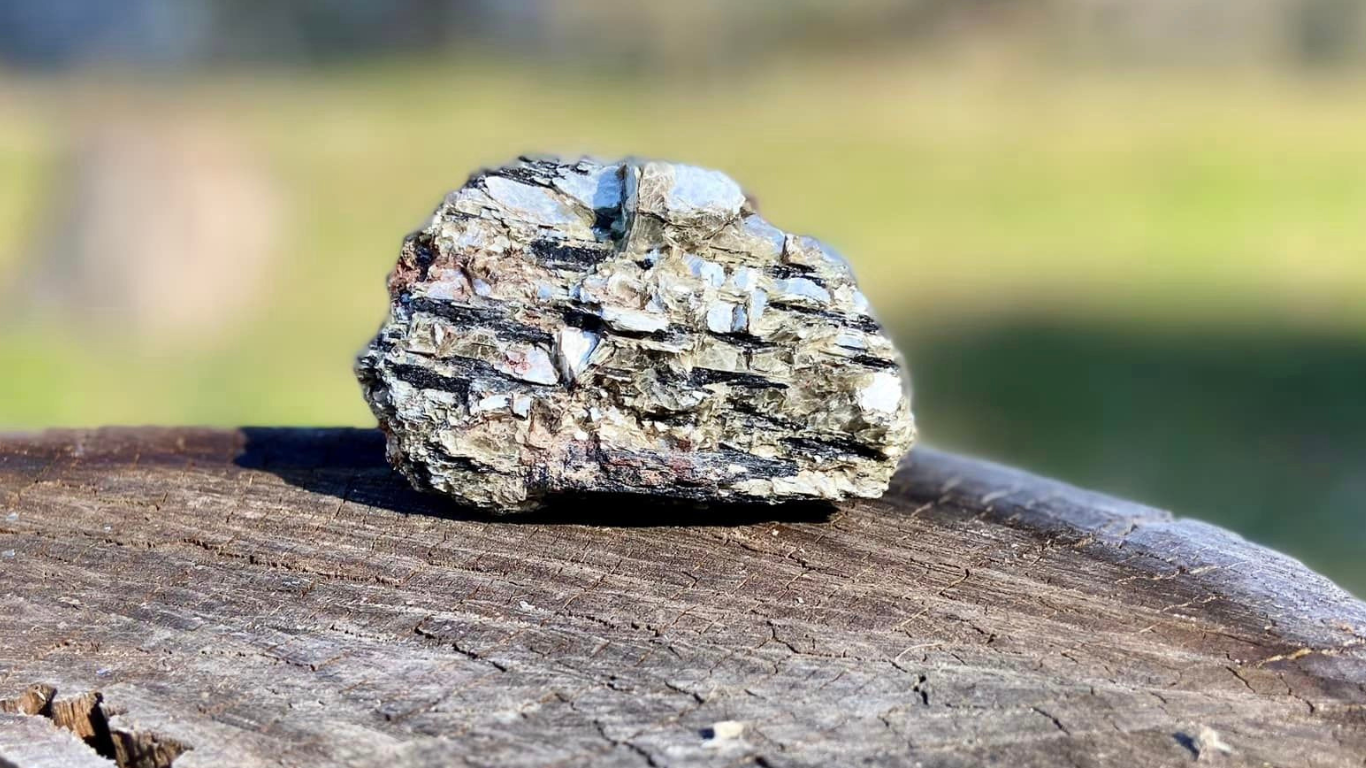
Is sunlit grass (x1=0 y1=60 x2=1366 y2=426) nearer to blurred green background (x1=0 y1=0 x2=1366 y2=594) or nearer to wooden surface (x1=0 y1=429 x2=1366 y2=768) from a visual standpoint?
blurred green background (x1=0 y1=0 x2=1366 y2=594)

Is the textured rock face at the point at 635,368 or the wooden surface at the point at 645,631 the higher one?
the textured rock face at the point at 635,368

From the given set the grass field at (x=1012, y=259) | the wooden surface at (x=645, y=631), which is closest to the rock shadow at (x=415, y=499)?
the wooden surface at (x=645, y=631)

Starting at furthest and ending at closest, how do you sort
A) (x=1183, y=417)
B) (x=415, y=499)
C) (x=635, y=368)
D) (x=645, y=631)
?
(x=1183, y=417), (x=415, y=499), (x=635, y=368), (x=645, y=631)

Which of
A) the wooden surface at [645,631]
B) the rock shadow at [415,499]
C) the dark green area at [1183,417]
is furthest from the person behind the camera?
the dark green area at [1183,417]

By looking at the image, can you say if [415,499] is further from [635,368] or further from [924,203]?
[924,203]

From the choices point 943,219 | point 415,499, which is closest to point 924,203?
point 943,219

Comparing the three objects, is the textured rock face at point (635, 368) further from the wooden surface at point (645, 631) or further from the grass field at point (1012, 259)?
the grass field at point (1012, 259)
